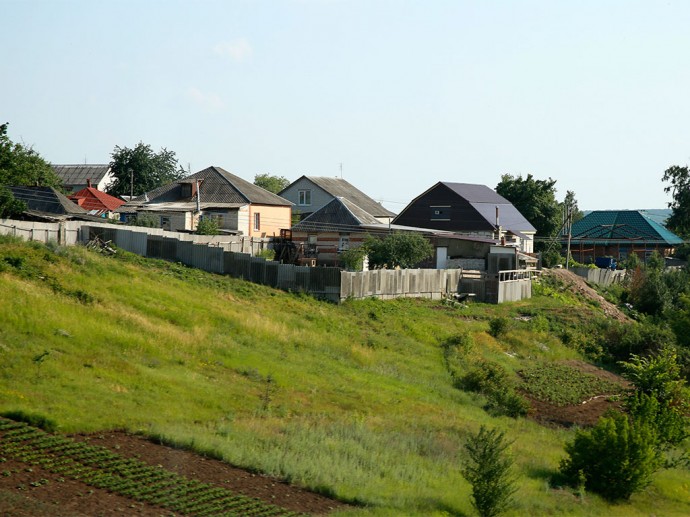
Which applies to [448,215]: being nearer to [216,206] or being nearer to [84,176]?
[216,206]

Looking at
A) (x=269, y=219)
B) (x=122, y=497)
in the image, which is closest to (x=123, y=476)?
(x=122, y=497)

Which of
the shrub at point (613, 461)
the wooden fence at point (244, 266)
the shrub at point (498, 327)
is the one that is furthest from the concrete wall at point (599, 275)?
the shrub at point (613, 461)

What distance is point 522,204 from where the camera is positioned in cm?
9250

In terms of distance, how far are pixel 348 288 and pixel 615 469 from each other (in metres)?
23.1

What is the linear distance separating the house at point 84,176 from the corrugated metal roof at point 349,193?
2856cm

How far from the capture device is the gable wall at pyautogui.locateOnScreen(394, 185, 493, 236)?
73.7m

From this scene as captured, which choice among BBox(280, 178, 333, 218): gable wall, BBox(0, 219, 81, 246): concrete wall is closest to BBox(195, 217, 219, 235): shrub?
BBox(0, 219, 81, 246): concrete wall

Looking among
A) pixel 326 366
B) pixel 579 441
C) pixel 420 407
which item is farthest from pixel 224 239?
pixel 579 441

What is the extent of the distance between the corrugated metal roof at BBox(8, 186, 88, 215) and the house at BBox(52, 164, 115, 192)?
4557cm

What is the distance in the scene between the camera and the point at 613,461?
23.5m

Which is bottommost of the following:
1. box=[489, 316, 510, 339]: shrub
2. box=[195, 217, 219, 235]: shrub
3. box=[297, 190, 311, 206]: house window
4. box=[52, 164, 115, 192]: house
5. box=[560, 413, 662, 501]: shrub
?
box=[560, 413, 662, 501]: shrub

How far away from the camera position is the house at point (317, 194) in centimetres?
8238

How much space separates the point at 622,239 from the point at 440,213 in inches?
969

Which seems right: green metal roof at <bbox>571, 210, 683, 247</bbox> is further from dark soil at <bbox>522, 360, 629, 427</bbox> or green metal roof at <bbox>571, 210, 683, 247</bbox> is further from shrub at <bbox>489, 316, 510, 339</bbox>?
dark soil at <bbox>522, 360, 629, 427</bbox>
